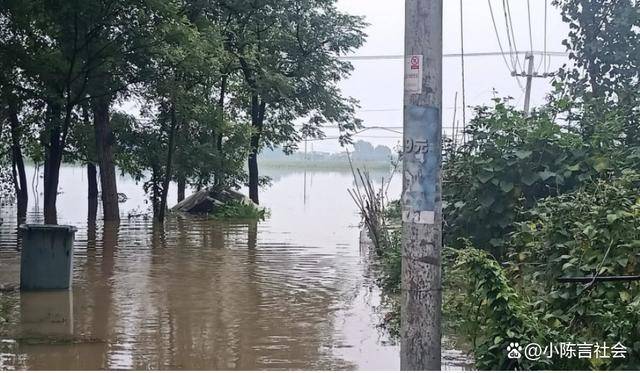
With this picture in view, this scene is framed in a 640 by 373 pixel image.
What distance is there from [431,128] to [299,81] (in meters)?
25.3

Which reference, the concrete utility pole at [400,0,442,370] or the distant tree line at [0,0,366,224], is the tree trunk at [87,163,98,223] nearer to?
the distant tree line at [0,0,366,224]

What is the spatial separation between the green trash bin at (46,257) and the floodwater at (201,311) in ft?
0.70

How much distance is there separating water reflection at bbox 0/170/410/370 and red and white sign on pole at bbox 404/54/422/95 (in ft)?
9.75

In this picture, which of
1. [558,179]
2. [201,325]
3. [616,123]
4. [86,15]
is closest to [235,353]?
[201,325]

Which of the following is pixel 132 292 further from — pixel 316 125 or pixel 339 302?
pixel 316 125

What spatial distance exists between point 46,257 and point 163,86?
35.3 ft

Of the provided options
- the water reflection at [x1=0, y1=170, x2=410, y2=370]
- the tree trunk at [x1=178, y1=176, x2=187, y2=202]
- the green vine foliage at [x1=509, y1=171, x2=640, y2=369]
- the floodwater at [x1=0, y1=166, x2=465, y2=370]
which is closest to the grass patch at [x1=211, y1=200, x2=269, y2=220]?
the tree trunk at [x1=178, y1=176, x2=187, y2=202]

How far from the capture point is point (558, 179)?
9.01 metres

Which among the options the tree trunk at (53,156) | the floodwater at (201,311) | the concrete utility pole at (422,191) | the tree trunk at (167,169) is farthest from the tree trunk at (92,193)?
the concrete utility pole at (422,191)

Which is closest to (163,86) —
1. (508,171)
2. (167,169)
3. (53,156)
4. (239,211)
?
(53,156)

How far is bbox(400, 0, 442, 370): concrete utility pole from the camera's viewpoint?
455 centimetres

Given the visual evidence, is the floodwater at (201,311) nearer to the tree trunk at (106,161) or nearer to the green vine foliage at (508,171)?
the green vine foliage at (508,171)

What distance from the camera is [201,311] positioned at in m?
8.94

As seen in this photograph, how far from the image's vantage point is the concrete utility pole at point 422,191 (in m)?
4.55
